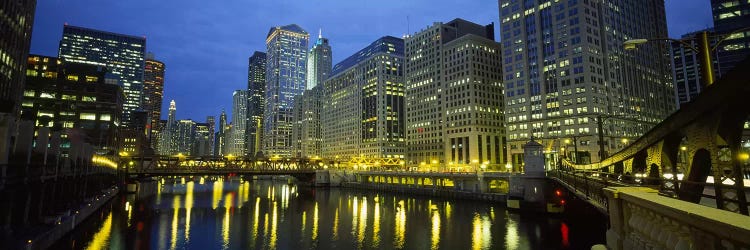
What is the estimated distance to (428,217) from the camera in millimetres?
62656

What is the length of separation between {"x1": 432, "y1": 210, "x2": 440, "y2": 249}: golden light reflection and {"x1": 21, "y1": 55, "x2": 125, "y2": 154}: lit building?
11644 centimetres

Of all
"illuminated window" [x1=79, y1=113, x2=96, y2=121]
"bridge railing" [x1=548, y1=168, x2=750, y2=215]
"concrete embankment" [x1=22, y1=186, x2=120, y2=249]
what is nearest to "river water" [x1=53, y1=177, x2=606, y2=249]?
"concrete embankment" [x1=22, y1=186, x2=120, y2=249]

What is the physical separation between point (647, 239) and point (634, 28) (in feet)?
552

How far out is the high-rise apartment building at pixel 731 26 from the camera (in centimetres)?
15250

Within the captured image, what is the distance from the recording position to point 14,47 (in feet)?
A: 281

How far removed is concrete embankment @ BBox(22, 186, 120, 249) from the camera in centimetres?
3083

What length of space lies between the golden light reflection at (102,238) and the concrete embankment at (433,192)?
60583mm

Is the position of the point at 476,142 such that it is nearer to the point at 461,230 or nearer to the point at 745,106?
the point at 461,230

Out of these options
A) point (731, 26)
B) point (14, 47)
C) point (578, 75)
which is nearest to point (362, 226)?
point (14, 47)

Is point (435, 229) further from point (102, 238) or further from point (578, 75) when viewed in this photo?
point (578, 75)

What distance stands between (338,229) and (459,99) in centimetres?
12967

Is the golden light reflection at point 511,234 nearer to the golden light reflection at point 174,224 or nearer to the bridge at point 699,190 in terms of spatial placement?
the bridge at point 699,190

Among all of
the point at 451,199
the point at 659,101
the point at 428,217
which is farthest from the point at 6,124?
the point at 659,101

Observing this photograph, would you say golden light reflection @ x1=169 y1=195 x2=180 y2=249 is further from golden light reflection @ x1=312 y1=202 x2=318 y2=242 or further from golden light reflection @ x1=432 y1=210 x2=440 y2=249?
golden light reflection @ x1=432 y1=210 x2=440 y2=249
